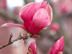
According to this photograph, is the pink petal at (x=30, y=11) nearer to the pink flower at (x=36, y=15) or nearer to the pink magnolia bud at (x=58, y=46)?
the pink flower at (x=36, y=15)

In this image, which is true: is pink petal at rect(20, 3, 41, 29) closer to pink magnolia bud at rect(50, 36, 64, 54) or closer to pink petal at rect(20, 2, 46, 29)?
A: pink petal at rect(20, 2, 46, 29)

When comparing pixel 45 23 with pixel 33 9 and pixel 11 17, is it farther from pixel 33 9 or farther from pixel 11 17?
pixel 11 17

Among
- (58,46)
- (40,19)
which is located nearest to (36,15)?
(40,19)

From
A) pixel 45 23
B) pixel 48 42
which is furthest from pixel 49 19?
pixel 48 42

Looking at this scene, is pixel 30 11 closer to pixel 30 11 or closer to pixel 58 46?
pixel 30 11

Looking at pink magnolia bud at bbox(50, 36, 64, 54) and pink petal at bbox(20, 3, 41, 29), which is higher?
pink petal at bbox(20, 3, 41, 29)

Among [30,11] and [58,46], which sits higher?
[30,11]

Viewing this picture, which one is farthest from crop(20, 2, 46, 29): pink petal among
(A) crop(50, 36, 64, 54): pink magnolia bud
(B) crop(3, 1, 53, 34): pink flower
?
(A) crop(50, 36, 64, 54): pink magnolia bud

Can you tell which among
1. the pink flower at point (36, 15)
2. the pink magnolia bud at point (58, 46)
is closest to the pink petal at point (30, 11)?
the pink flower at point (36, 15)
